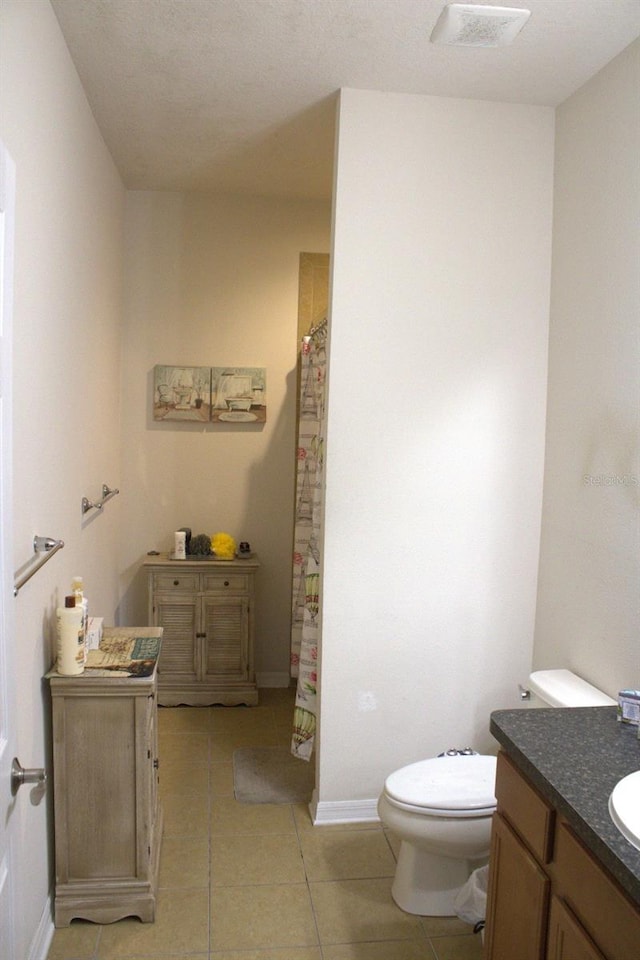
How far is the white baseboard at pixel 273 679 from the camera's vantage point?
14.1 ft

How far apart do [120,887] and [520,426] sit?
6.78 ft

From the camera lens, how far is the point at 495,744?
2.96m

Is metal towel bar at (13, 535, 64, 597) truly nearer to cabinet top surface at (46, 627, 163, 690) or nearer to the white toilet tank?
cabinet top surface at (46, 627, 163, 690)

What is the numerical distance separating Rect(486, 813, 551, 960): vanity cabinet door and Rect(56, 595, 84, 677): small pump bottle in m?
1.23

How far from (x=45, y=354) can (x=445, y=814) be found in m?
1.77

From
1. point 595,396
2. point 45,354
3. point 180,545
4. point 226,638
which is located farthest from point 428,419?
point 226,638

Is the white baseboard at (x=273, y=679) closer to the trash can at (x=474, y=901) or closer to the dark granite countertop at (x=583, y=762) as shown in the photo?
the trash can at (x=474, y=901)

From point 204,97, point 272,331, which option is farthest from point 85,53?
point 272,331

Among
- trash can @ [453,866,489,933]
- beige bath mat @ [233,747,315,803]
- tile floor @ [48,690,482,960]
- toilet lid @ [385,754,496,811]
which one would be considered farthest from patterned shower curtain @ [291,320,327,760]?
trash can @ [453,866,489,933]

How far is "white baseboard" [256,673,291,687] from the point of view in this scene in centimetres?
429

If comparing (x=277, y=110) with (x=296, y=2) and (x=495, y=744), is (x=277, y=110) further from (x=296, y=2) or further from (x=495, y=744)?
(x=495, y=744)

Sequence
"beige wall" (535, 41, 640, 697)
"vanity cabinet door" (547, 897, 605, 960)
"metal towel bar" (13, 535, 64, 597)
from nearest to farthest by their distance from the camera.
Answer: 1. "vanity cabinet door" (547, 897, 605, 960)
2. "metal towel bar" (13, 535, 64, 597)
3. "beige wall" (535, 41, 640, 697)

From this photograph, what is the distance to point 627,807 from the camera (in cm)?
140

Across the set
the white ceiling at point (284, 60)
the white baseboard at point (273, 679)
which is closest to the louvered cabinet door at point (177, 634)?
the white baseboard at point (273, 679)
